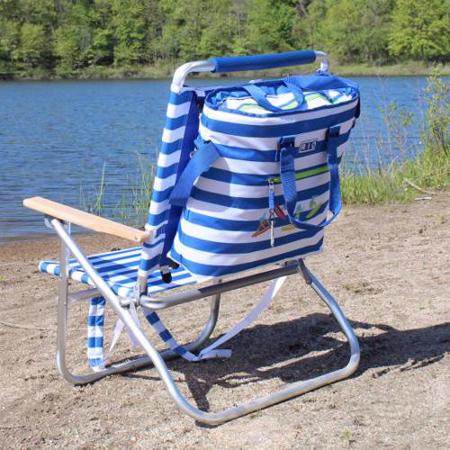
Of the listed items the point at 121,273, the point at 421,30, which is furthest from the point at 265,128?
the point at 421,30

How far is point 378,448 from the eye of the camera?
264cm

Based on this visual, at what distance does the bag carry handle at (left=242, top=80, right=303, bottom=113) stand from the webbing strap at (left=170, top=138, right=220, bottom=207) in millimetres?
202

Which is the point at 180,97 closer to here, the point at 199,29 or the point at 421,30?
the point at 421,30

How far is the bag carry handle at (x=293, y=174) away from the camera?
9.09ft

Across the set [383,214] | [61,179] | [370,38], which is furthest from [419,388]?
[370,38]

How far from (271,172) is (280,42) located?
7729 cm

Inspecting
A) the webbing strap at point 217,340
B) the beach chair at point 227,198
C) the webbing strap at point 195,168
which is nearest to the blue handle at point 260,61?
the beach chair at point 227,198

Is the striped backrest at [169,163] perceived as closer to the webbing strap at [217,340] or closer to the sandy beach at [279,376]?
the webbing strap at [217,340]

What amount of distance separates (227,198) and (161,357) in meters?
0.68

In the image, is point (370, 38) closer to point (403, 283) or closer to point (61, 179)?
point (61, 179)

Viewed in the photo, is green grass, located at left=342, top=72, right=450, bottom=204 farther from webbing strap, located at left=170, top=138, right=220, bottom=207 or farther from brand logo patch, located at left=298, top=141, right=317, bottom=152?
webbing strap, located at left=170, top=138, right=220, bottom=207

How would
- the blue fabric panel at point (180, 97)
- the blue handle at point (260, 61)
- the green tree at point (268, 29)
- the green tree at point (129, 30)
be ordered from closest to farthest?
the blue fabric panel at point (180, 97) → the blue handle at point (260, 61) → the green tree at point (268, 29) → the green tree at point (129, 30)

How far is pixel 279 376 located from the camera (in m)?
3.32

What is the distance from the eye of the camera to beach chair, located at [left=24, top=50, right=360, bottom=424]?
2707 millimetres
